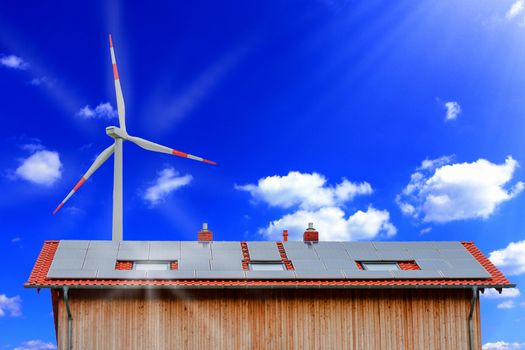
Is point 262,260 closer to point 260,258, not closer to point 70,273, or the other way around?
point 260,258

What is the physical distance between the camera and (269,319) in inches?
1236

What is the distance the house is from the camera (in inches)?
1200

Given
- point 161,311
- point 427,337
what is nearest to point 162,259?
point 161,311

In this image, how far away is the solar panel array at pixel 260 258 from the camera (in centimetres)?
3138

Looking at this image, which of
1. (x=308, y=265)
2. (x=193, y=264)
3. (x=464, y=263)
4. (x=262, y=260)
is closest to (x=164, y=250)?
(x=193, y=264)

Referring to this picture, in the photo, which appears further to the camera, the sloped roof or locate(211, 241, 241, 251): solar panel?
locate(211, 241, 241, 251): solar panel

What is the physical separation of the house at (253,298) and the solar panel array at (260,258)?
0.21 feet

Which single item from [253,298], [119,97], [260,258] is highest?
[119,97]

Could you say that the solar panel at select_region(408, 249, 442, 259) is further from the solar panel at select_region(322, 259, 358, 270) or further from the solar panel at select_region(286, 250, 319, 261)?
the solar panel at select_region(286, 250, 319, 261)

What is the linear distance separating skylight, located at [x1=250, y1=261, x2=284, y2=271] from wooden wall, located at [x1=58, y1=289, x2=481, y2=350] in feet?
4.36

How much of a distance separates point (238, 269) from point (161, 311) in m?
3.71

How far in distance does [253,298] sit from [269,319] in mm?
1095

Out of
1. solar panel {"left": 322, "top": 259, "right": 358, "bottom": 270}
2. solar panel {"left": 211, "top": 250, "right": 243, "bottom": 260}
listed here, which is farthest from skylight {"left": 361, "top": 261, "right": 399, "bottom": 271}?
solar panel {"left": 211, "top": 250, "right": 243, "bottom": 260}

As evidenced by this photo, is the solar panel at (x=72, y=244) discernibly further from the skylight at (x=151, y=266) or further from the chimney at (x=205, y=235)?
the chimney at (x=205, y=235)
